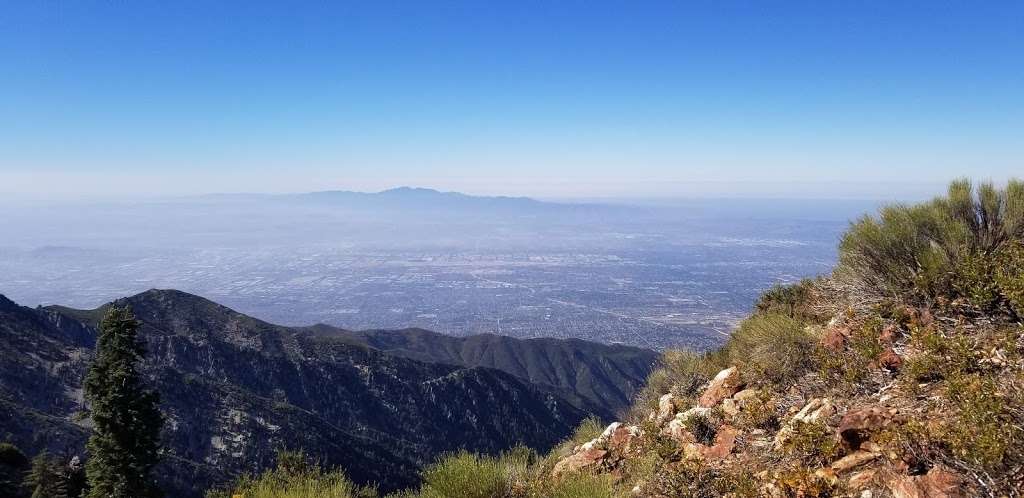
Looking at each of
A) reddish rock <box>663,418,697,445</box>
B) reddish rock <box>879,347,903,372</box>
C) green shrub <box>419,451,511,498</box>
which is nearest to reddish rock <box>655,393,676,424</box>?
reddish rock <box>663,418,697,445</box>

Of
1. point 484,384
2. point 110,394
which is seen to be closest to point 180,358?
point 484,384

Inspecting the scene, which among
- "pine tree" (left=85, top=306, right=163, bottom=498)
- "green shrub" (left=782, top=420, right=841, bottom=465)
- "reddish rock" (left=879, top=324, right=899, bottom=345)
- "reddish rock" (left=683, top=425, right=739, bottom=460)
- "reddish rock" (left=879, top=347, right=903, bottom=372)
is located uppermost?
"reddish rock" (left=879, top=324, right=899, bottom=345)

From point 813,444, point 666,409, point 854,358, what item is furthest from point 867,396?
point 666,409

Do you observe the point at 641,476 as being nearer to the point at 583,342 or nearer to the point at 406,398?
the point at 406,398

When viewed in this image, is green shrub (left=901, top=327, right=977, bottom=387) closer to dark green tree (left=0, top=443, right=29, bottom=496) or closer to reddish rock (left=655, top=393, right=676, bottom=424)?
reddish rock (left=655, top=393, right=676, bottom=424)

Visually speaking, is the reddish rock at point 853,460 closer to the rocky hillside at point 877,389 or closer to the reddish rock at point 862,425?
the rocky hillside at point 877,389

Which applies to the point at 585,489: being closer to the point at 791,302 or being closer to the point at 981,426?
the point at 981,426

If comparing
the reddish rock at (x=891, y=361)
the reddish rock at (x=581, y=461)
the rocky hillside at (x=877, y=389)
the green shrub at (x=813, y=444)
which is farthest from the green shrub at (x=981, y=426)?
the reddish rock at (x=581, y=461)
